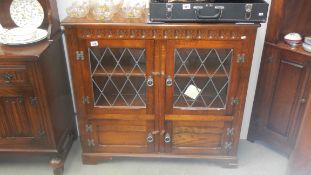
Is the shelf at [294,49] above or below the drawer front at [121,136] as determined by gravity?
above

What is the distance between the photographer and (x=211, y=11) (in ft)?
4.84

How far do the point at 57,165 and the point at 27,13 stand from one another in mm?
953

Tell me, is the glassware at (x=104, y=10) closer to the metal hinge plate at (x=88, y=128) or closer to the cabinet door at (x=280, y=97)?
the metal hinge plate at (x=88, y=128)

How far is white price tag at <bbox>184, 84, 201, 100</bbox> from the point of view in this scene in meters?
1.73

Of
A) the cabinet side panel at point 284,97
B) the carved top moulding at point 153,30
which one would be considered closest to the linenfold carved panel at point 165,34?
the carved top moulding at point 153,30

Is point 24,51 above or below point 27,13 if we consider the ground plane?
below

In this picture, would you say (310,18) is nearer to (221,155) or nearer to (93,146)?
(221,155)

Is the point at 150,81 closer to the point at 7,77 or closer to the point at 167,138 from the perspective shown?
the point at 167,138

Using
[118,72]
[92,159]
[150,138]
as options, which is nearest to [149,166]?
[150,138]

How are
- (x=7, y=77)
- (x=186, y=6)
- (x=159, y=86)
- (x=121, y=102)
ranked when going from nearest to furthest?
(x=186, y=6), (x=7, y=77), (x=159, y=86), (x=121, y=102)

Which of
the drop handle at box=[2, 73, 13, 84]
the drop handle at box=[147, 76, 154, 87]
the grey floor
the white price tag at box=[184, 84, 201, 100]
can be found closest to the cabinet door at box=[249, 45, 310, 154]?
the grey floor

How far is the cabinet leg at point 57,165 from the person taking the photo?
1.82 meters

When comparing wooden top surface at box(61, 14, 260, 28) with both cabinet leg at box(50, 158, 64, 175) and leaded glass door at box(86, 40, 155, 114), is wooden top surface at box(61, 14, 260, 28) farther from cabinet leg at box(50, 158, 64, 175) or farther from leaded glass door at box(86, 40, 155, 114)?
cabinet leg at box(50, 158, 64, 175)

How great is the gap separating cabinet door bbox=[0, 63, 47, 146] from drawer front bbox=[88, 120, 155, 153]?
0.32 metres
